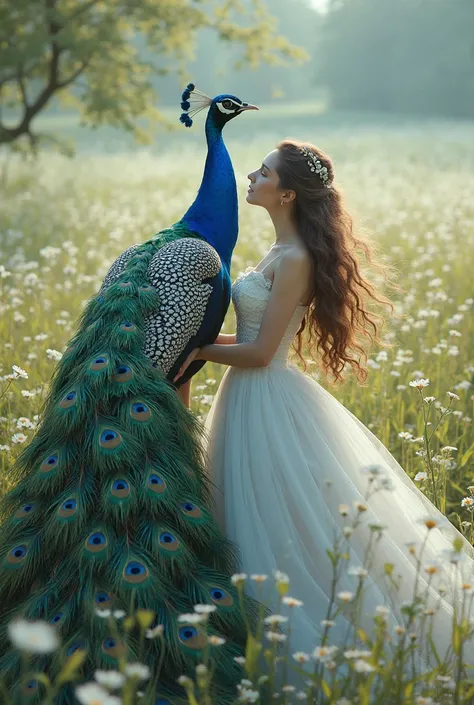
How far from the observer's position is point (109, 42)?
13375mm

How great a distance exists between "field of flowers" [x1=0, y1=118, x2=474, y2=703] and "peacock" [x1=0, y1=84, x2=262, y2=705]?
679mm

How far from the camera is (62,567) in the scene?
9.81 ft

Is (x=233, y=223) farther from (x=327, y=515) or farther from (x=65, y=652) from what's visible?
(x=65, y=652)

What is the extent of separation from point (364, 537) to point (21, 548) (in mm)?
1304

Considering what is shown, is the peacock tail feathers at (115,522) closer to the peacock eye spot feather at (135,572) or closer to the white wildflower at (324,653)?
the peacock eye spot feather at (135,572)

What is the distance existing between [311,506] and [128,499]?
0.82 meters

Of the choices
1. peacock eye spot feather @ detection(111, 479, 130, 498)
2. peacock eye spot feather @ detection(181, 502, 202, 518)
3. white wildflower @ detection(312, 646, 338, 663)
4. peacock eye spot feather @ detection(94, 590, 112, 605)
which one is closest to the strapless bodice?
peacock eye spot feather @ detection(181, 502, 202, 518)

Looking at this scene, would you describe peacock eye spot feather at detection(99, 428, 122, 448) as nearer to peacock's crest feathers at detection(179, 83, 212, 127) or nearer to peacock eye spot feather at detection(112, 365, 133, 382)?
peacock eye spot feather at detection(112, 365, 133, 382)

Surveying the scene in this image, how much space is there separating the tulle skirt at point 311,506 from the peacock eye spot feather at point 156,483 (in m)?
0.49

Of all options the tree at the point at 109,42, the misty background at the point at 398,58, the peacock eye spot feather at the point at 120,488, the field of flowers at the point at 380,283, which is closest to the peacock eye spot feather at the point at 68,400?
the peacock eye spot feather at the point at 120,488

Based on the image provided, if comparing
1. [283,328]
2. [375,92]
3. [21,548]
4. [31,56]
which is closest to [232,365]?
[283,328]

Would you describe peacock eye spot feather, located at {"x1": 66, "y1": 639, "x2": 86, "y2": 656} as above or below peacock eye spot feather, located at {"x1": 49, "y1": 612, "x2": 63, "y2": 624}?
below

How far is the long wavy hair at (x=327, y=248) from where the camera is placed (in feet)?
13.2

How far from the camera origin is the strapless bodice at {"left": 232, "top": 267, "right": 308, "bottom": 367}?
13.2ft
